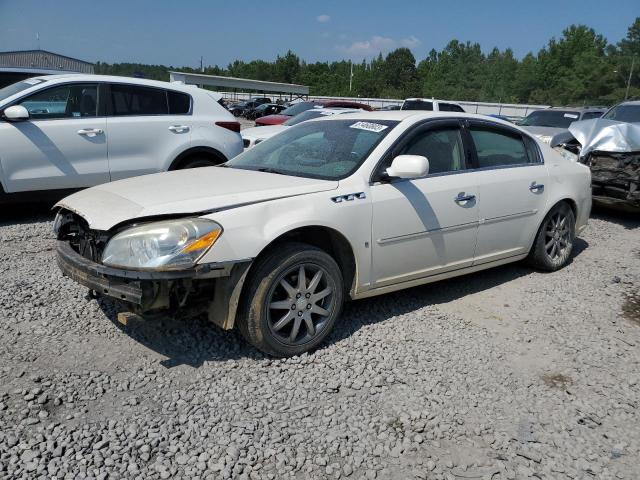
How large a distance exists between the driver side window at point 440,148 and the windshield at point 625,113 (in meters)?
6.42

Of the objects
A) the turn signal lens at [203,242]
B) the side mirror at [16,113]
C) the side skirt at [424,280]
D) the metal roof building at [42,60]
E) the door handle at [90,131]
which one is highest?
the metal roof building at [42,60]

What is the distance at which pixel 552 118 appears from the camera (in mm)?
12344

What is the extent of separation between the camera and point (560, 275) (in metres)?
5.52

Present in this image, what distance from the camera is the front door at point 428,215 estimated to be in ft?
12.9

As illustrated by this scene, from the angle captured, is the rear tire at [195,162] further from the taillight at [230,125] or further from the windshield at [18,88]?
the windshield at [18,88]

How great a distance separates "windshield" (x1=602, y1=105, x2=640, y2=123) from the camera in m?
9.43

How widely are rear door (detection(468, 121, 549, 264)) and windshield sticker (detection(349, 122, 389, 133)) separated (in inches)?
35.3

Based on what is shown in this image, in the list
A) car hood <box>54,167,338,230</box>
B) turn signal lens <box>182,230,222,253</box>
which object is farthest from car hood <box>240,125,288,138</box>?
turn signal lens <box>182,230,222,253</box>

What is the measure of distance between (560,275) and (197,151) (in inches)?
184

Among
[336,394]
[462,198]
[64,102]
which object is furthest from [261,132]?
[336,394]

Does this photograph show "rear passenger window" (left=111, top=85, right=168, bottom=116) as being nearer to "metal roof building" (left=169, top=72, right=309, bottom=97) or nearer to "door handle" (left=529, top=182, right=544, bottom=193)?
"door handle" (left=529, top=182, right=544, bottom=193)

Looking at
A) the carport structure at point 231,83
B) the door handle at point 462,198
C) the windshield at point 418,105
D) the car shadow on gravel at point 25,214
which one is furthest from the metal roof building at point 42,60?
the door handle at point 462,198

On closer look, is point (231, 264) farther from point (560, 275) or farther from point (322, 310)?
point (560, 275)

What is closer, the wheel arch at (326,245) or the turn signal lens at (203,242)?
the turn signal lens at (203,242)
